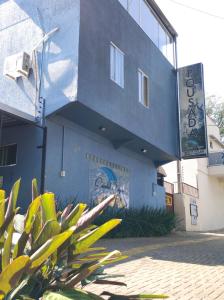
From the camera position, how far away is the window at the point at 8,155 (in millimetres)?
11719

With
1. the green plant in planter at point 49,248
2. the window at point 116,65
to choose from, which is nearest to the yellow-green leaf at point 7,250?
the green plant in planter at point 49,248

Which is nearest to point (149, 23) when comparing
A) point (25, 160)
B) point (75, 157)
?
point (75, 157)

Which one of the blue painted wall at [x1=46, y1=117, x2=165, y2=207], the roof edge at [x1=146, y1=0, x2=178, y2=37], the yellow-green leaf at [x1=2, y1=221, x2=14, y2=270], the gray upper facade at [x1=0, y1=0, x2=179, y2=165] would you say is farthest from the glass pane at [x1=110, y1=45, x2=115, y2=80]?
the yellow-green leaf at [x1=2, y1=221, x2=14, y2=270]

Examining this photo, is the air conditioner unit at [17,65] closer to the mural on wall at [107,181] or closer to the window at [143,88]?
the mural on wall at [107,181]

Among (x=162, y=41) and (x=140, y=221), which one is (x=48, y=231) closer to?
(x=140, y=221)

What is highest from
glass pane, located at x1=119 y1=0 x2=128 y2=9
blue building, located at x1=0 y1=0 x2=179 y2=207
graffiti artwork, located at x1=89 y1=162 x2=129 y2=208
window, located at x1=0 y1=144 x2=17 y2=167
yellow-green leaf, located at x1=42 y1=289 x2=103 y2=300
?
glass pane, located at x1=119 y1=0 x2=128 y2=9

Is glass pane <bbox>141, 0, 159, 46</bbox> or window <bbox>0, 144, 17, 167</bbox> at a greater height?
glass pane <bbox>141, 0, 159, 46</bbox>

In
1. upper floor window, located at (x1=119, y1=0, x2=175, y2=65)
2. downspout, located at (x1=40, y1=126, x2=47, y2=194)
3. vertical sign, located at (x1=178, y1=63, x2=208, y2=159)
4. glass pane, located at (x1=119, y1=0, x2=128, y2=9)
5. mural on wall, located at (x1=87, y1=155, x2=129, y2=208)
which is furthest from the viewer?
vertical sign, located at (x1=178, y1=63, x2=208, y2=159)

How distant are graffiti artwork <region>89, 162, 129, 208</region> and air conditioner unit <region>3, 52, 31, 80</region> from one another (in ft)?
12.4

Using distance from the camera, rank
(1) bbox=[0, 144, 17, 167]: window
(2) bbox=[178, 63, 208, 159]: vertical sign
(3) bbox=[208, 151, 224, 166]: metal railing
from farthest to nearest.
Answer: (3) bbox=[208, 151, 224, 166]: metal railing → (2) bbox=[178, 63, 208, 159]: vertical sign → (1) bbox=[0, 144, 17, 167]: window

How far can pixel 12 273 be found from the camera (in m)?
1.96

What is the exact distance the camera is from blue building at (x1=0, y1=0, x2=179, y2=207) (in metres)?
11.1

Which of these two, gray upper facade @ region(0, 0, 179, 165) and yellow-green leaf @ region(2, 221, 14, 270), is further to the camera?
gray upper facade @ region(0, 0, 179, 165)

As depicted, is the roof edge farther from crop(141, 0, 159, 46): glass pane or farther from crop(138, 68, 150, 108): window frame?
crop(138, 68, 150, 108): window frame
